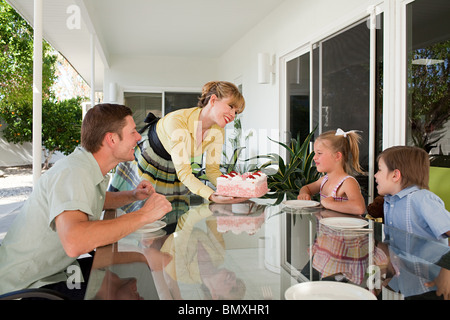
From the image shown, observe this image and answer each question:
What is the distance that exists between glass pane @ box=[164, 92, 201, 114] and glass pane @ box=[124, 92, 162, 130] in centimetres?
18

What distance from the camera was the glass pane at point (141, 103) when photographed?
9.24 metres

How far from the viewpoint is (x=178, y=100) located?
9.44 meters

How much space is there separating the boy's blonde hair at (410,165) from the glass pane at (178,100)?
777 centimetres

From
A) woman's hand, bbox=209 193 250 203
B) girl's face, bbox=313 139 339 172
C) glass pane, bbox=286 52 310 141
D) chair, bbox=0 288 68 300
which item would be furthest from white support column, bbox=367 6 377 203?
chair, bbox=0 288 68 300

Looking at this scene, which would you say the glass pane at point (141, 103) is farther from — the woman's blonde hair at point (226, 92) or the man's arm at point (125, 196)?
the man's arm at point (125, 196)

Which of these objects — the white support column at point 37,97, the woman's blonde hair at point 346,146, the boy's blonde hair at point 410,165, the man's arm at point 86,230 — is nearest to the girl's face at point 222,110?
the woman's blonde hair at point 346,146

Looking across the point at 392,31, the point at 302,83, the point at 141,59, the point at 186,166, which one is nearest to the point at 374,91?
the point at 392,31

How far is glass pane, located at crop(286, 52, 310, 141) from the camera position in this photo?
4.91 metres

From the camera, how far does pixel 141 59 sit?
29.7 feet

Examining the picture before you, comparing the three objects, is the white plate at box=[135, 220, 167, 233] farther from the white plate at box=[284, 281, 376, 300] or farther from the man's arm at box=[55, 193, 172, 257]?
the white plate at box=[284, 281, 376, 300]

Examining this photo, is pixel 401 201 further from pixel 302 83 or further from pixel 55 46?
pixel 55 46

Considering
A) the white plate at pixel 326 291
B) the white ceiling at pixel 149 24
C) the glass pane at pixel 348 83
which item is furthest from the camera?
the white ceiling at pixel 149 24

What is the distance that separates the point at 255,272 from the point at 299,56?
14.6ft

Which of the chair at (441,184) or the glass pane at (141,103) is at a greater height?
the glass pane at (141,103)
